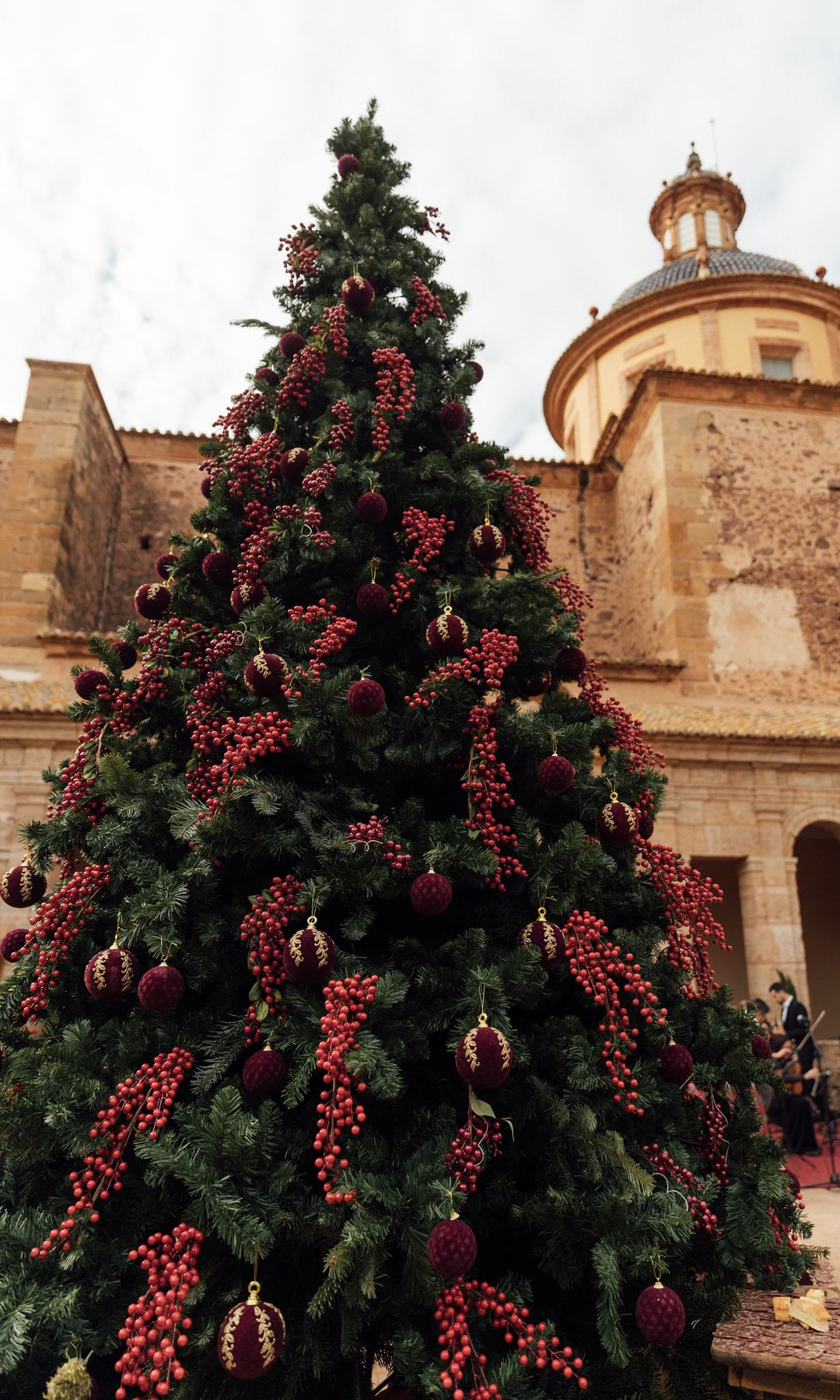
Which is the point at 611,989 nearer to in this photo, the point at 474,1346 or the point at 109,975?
the point at 474,1346

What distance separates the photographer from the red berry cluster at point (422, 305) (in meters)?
3.45

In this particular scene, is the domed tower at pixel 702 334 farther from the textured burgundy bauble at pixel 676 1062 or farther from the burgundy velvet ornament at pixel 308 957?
the burgundy velvet ornament at pixel 308 957

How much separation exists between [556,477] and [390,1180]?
13.2 meters

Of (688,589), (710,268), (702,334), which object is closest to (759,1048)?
(688,589)

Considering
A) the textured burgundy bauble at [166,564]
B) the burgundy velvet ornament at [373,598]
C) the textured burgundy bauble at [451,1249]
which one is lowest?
the textured burgundy bauble at [451,1249]

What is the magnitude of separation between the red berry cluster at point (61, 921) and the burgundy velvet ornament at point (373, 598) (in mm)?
1074

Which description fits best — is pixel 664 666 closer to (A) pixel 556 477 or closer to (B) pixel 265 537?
(A) pixel 556 477

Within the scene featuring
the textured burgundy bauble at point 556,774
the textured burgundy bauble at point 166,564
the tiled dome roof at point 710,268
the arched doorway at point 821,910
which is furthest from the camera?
the tiled dome roof at point 710,268

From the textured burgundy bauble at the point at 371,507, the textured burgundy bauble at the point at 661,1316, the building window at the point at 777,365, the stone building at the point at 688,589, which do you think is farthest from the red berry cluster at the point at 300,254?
the building window at the point at 777,365

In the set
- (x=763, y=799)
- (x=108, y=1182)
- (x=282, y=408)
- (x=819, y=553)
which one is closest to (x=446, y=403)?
(x=282, y=408)

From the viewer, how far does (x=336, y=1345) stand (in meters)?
1.93

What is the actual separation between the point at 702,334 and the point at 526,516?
1606cm

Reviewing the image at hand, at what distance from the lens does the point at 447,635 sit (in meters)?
2.48

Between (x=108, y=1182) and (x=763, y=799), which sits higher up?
(x=763, y=799)
